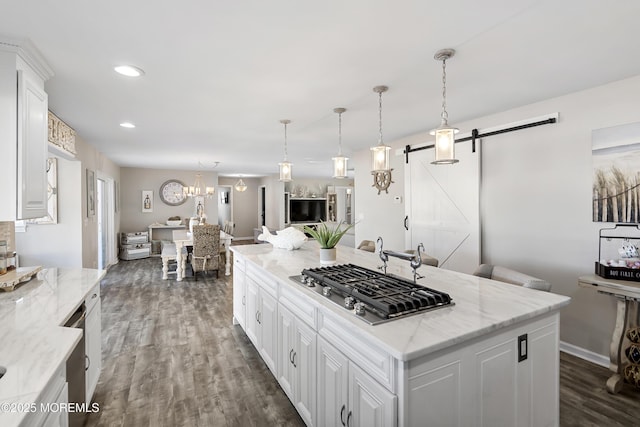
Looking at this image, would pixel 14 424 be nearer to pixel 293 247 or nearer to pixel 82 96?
pixel 293 247

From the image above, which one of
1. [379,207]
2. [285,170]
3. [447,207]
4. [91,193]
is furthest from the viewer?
[379,207]

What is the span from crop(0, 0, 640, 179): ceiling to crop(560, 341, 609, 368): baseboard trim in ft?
7.64

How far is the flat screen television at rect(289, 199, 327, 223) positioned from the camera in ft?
37.0

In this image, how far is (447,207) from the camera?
402 cm

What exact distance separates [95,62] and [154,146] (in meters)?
3.38

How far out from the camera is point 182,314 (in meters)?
3.98

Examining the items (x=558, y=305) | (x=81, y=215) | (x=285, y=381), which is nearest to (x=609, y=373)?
(x=558, y=305)

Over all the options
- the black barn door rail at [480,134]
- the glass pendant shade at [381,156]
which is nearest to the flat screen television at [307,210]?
the black barn door rail at [480,134]

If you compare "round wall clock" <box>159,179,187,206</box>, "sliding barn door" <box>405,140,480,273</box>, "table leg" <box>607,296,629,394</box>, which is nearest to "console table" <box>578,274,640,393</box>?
"table leg" <box>607,296,629,394</box>

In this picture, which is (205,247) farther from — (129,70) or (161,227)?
(129,70)

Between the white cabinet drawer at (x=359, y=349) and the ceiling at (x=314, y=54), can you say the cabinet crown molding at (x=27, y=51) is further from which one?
the white cabinet drawer at (x=359, y=349)

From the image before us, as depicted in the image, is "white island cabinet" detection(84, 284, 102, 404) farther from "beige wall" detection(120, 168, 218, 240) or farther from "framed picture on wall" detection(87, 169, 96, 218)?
"beige wall" detection(120, 168, 218, 240)

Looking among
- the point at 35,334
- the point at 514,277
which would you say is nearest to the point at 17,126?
the point at 35,334

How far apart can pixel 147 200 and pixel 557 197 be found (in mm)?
8843
